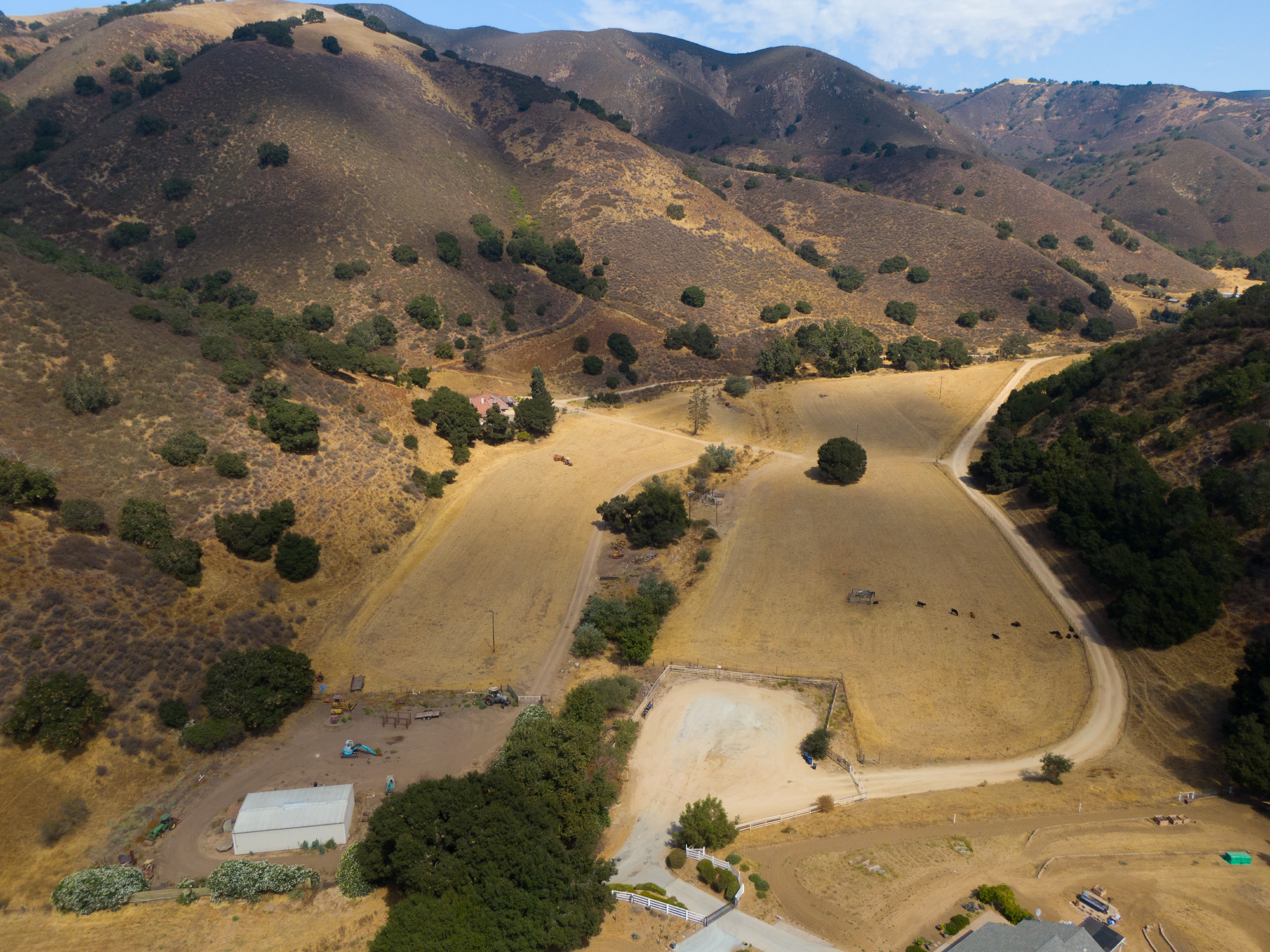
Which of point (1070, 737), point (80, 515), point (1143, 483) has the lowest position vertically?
point (1070, 737)

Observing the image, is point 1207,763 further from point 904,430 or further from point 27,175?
point 27,175

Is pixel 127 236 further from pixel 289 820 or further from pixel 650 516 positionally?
pixel 289 820

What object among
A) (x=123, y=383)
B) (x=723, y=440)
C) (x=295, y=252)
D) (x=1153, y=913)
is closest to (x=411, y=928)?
(x=1153, y=913)

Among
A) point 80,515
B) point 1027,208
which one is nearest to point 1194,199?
point 1027,208

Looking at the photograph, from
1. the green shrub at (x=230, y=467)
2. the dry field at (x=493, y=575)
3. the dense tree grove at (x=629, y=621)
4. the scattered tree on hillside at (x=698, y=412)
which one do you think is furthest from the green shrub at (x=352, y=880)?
the scattered tree on hillside at (x=698, y=412)

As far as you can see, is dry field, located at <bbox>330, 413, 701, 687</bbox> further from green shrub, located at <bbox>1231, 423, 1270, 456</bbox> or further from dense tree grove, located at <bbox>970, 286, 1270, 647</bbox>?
green shrub, located at <bbox>1231, 423, 1270, 456</bbox>

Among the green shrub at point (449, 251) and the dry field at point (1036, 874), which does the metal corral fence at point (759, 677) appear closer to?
the dry field at point (1036, 874)
